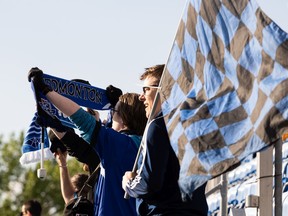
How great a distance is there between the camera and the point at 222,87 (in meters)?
5.36

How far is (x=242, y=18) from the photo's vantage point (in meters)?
5.34

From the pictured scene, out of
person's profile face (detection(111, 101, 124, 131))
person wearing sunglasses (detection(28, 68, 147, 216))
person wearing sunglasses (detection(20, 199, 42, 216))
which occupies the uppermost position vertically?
person wearing sunglasses (detection(20, 199, 42, 216))

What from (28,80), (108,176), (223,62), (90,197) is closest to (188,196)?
(223,62)

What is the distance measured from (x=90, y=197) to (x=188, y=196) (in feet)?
7.52

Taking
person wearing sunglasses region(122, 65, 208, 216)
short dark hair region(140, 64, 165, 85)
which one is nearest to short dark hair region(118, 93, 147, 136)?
short dark hair region(140, 64, 165, 85)

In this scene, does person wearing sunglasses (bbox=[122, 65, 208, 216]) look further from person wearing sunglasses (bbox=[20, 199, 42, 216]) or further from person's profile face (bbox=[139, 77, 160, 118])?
person wearing sunglasses (bbox=[20, 199, 42, 216])

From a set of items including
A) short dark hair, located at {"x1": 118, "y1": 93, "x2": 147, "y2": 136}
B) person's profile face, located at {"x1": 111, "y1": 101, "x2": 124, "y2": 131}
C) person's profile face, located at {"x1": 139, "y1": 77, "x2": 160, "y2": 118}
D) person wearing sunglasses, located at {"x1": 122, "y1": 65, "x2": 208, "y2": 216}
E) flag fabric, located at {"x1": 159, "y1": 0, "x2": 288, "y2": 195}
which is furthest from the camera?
person's profile face, located at {"x1": 111, "y1": 101, "x2": 124, "y2": 131}

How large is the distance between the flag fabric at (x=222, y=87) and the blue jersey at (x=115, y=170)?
0.83m

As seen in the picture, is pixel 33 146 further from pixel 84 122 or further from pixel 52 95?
pixel 84 122

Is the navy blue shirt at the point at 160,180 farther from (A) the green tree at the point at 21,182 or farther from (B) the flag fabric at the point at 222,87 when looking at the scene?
(A) the green tree at the point at 21,182

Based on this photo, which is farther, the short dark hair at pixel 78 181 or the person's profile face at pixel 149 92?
the short dark hair at pixel 78 181

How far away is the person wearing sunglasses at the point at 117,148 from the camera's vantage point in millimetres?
6352

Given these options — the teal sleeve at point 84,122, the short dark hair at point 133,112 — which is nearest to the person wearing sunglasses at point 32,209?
the short dark hair at point 133,112

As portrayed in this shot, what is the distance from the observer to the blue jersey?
6406 millimetres
